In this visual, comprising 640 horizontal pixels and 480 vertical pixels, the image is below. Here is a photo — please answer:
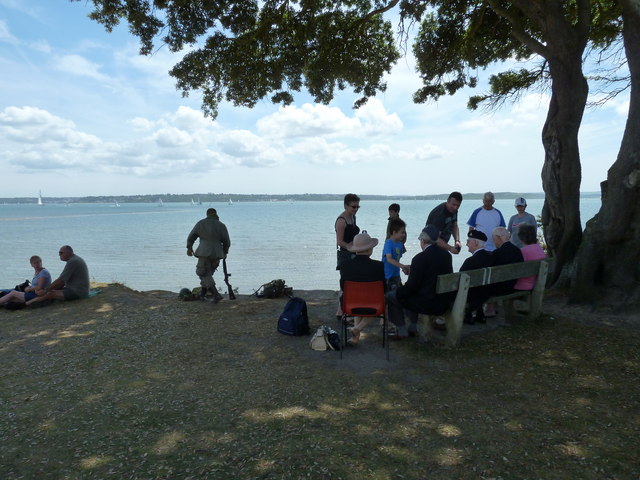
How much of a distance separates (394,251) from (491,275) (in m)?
1.35

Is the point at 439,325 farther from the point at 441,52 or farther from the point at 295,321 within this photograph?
the point at 441,52

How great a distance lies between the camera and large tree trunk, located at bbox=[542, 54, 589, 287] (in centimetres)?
775

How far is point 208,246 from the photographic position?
9219 mm

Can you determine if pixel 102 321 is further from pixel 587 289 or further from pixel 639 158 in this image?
pixel 639 158

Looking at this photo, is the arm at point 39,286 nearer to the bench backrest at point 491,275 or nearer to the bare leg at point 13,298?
the bare leg at point 13,298

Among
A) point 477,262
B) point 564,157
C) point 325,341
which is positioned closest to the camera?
point 325,341

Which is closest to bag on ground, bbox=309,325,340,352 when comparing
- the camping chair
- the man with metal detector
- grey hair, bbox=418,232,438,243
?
the camping chair

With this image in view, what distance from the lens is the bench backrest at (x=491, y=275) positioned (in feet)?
17.3

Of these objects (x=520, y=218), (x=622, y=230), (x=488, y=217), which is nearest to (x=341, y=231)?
(x=488, y=217)

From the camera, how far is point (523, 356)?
17.3 ft

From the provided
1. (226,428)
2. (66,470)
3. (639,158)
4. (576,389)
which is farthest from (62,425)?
(639,158)

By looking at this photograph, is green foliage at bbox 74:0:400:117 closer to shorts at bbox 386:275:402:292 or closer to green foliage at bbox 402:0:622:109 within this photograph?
green foliage at bbox 402:0:622:109

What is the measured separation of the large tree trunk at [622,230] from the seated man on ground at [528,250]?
129 centimetres

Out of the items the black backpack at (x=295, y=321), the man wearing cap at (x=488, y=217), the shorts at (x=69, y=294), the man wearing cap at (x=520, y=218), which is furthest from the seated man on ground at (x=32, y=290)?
the man wearing cap at (x=520, y=218)
